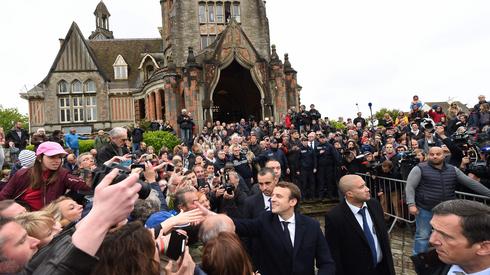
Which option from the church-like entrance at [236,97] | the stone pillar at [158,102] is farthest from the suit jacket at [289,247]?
the stone pillar at [158,102]

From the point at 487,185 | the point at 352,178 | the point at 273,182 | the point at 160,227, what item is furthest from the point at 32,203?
the point at 487,185

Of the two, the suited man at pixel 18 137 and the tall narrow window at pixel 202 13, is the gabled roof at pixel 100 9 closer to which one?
the tall narrow window at pixel 202 13

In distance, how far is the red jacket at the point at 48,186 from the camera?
15.3ft

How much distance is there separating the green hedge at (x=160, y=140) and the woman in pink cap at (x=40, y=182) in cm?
1600

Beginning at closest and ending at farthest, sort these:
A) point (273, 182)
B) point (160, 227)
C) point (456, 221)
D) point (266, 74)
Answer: point (456, 221), point (160, 227), point (273, 182), point (266, 74)

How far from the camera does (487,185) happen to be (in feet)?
22.7

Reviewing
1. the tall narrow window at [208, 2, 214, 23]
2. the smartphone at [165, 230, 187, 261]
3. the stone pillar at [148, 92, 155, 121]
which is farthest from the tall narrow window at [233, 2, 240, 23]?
the smartphone at [165, 230, 187, 261]

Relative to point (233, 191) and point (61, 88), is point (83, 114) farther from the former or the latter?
point (233, 191)

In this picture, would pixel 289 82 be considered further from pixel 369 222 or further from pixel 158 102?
pixel 369 222

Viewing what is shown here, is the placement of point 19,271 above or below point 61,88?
below

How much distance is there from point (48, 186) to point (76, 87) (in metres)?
39.5

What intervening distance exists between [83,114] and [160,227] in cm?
4176

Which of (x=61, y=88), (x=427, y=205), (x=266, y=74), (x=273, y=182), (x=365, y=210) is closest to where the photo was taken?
(x=365, y=210)

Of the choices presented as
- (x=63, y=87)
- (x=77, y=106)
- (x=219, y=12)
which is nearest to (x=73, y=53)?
(x=63, y=87)
